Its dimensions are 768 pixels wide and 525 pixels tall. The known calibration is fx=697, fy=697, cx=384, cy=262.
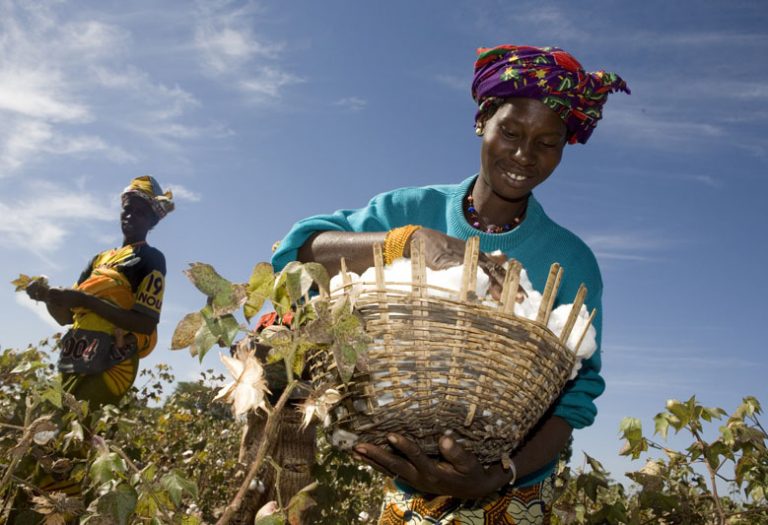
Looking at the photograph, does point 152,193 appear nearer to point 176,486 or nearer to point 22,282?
point 22,282

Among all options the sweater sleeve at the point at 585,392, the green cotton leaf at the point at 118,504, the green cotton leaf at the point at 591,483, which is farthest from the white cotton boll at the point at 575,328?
the green cotton leaf at the point at 591,483

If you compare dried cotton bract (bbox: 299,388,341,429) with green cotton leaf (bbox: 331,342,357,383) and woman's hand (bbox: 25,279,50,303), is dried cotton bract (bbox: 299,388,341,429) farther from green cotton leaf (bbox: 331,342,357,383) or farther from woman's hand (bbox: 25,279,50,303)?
woman's hand (bbox: 25,279,50,303)

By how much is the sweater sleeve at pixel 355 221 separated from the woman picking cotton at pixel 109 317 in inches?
107

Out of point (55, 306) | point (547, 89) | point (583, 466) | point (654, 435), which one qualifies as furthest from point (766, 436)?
point (55, 306)

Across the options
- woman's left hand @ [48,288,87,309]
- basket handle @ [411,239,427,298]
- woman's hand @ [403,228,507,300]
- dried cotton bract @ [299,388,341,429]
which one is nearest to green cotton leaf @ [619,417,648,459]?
woman's hand @ [403,228,507,300]

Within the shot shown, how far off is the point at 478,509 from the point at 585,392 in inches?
19.1

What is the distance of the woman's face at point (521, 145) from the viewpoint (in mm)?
2055

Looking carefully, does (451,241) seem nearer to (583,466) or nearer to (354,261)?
(354,261)

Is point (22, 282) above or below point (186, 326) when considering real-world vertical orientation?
above

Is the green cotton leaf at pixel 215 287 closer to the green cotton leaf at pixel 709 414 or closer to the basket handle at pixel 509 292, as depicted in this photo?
the basket handle at pixel 509 292

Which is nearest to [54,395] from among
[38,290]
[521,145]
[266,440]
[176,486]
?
[176,486]

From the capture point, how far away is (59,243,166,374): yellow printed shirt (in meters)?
4.28

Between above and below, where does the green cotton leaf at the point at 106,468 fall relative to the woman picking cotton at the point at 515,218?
below

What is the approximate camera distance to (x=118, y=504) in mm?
1426
